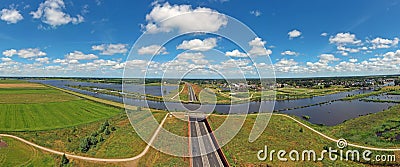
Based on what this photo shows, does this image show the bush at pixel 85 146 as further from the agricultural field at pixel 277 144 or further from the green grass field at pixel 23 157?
the agricultural field at pixel 277 144

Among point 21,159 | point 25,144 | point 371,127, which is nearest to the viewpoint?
point 21,159

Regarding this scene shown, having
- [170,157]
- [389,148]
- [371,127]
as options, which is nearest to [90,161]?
[170,157]

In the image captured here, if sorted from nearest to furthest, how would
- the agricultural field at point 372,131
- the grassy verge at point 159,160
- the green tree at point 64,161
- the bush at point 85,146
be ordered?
the grassy verge at point 159,160, the green tree at point 64,161, the bush at point 85,146, the agricultural field at point 372,131

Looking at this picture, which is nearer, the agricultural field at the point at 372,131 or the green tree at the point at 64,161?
the green tree at the point at 64,161

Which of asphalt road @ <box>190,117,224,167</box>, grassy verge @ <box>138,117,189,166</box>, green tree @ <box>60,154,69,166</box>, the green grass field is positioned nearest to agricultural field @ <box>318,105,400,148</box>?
asphalt road @ <box>190,117,224,167</box>

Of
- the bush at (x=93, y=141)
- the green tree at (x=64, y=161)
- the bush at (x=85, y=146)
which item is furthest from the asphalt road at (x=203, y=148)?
the green tree at (x=64, y=161)

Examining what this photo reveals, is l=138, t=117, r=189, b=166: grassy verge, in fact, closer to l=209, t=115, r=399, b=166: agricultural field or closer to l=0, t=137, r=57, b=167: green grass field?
l=209, t=115, r=399, b=166: agricultural field

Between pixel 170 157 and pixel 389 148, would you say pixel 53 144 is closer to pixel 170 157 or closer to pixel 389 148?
pixel 170 157

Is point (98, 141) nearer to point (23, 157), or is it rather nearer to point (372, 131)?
point (23, 157)
